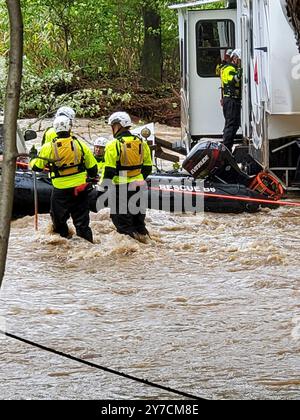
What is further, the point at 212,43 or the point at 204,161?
the point at 212,43

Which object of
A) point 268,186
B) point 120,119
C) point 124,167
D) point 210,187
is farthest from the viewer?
point 268,186

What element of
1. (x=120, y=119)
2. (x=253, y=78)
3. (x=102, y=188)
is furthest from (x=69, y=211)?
(x=253, y=78)

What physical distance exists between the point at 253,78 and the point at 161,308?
21.2 ft

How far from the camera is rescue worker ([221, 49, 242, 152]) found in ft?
56.4

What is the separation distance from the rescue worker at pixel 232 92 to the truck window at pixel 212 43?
104cm

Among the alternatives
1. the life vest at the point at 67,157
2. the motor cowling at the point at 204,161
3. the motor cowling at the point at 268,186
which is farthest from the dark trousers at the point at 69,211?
the motor cowling at the point at 268,186

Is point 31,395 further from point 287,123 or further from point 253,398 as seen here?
point 287,123

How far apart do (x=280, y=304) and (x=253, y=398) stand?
316 centimetres

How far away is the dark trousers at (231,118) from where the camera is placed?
56.7 feet

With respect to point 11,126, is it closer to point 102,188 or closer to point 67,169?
point 67,169

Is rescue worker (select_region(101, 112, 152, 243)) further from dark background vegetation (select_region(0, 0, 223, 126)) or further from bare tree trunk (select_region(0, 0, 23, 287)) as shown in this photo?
dark background vegetation (select_region(0, 0, 223, 126))

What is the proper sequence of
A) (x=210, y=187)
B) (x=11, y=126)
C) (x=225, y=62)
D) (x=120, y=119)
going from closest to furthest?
1. (x=11, y=126)
2. (x=120, y=119)
3. (x=210, y=187)
4. (x=225, y=62)

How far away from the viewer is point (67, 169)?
1214 centimetres

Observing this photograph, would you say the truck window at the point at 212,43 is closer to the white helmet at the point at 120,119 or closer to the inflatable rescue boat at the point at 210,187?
the inflatable rescue boat at the point at 210,187
